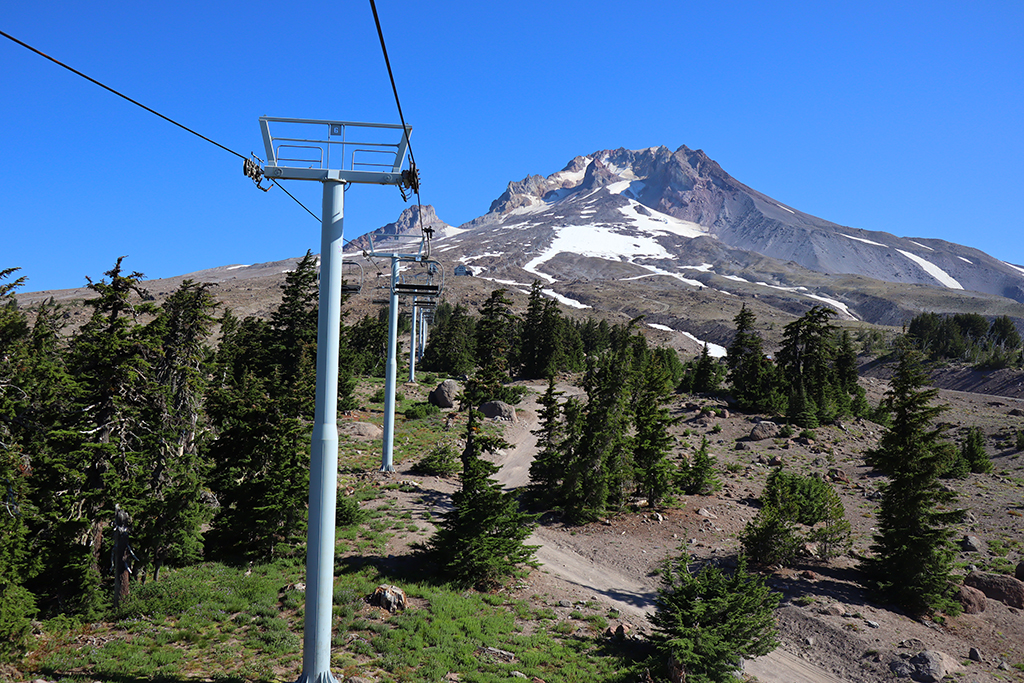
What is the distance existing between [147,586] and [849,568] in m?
22.9

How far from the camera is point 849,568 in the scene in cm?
2023

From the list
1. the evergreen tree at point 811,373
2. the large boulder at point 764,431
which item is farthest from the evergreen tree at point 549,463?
the evergreen tree at point 811,373

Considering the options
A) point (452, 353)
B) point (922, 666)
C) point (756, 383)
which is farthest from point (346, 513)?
point (452, 353)

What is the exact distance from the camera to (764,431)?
41.9 m

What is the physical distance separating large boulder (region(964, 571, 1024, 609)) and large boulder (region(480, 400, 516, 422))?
2653 centimetres

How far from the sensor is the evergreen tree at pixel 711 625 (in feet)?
37.8

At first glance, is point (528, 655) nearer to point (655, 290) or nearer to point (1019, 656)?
point (1019, 656)

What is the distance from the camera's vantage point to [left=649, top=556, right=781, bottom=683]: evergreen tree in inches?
453

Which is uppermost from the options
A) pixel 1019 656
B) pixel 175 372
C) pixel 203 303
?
pixel 203 303

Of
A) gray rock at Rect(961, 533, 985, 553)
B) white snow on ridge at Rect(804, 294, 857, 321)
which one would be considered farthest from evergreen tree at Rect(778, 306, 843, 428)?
white snow on ridge at Rect(804, 294, 857, 321)

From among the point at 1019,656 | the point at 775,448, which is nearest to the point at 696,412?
the point at 775,448

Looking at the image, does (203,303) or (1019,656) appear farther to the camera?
(203,303)

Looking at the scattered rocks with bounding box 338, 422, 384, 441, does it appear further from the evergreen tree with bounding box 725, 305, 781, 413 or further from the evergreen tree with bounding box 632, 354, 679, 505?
the evergreen tree with bounding box 725, 305, 781, 413

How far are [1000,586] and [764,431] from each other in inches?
933
